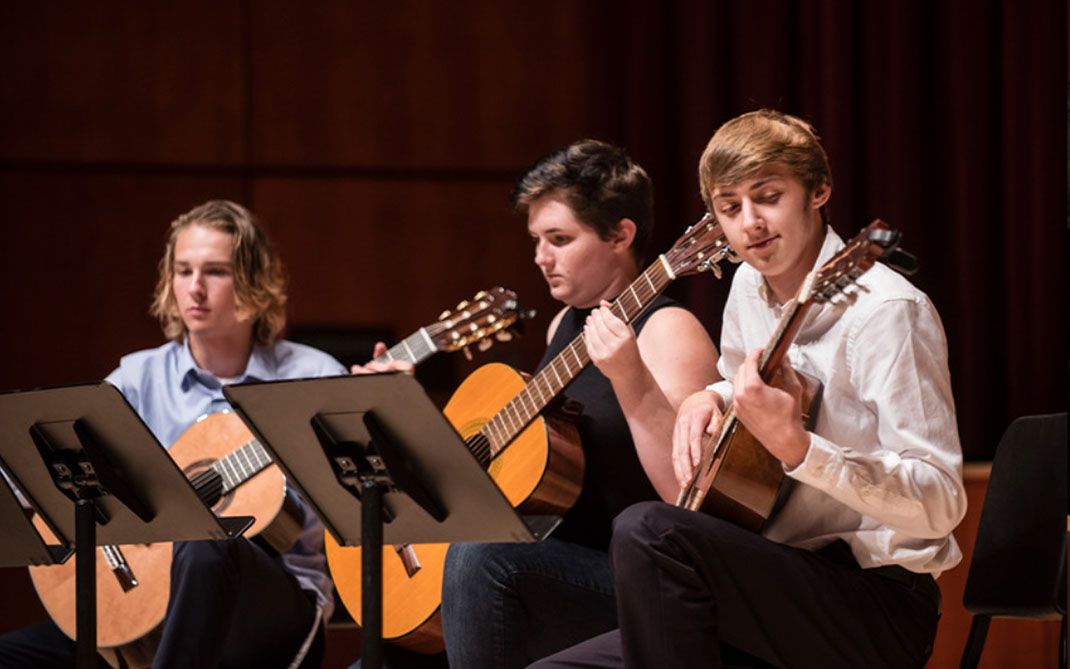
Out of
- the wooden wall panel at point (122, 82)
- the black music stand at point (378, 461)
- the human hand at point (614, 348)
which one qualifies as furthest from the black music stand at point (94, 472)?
the wooden wall panel at point (122, 82)

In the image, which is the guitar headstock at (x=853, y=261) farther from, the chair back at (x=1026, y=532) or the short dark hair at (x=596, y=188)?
the short dark hair at (x=596, y=188)

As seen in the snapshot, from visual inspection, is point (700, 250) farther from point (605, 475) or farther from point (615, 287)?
point (605, 475)

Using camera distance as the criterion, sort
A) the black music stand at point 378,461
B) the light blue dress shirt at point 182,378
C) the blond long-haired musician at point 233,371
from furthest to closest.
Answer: the light blue dress shirt at point 182,378 → the blond long-haired musician at point 233,371 → the black music stand at point 378,461

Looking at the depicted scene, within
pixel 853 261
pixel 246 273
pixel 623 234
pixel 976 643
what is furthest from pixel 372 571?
pixel 246 273

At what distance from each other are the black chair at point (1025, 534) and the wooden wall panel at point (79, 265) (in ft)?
8.86

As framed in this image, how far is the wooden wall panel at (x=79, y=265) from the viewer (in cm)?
429

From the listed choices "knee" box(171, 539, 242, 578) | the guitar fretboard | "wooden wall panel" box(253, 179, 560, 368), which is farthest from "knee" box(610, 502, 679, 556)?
"wooden wall panel" box(253, 179, 560, 368)

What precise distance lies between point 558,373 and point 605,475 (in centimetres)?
23

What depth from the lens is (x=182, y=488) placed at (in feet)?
7.57

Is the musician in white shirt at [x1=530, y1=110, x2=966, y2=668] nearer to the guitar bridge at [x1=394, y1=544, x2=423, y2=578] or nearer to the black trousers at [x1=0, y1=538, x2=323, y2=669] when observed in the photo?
the guitar bridge at [x1=394, y1=544, x2=423, y2=578]

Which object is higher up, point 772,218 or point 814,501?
point 772,218

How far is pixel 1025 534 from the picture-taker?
2512mm

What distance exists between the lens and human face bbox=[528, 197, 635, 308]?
113 inches

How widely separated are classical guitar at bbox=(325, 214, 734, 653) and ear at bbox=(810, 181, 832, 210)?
0.35 meters
